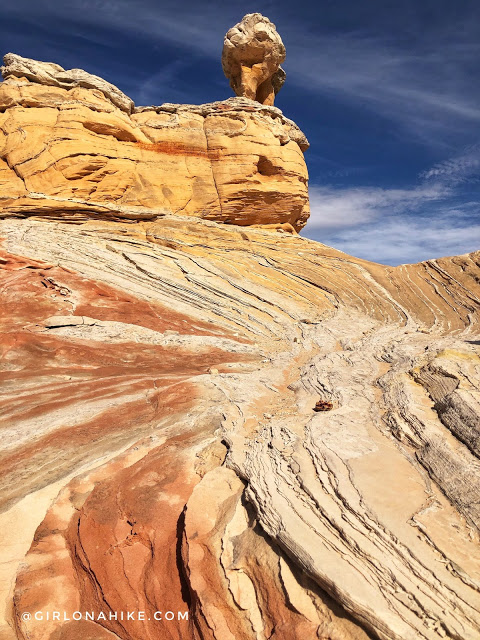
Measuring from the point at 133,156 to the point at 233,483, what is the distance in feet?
84.3

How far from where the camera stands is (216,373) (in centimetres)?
1186

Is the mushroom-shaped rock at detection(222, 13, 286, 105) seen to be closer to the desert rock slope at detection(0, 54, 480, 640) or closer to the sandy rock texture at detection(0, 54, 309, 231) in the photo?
the sandy rock texture at detection(0, 54, 309, 231)

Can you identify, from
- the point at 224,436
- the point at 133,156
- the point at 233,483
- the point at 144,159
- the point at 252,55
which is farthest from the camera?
the point at 252,55

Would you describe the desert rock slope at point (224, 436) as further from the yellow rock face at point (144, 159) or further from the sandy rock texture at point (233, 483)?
the yellow rock face at point (144, 159)

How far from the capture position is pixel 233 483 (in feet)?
20.2

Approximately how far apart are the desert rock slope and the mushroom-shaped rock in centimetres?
1803

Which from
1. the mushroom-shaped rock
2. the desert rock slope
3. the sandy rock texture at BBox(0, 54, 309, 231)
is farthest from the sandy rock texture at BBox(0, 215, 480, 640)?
the mushroom-shaped rock

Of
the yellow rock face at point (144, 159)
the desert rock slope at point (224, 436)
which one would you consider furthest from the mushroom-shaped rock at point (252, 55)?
the desert rock slope at point (224, 436)

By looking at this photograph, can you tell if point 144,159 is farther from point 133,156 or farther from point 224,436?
point 224,436

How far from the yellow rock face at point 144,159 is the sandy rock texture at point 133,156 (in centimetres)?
6

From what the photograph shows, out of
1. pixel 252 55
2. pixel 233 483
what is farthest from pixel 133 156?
pixel 233 483

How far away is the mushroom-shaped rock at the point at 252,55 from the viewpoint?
104 feet

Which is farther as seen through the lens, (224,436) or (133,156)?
(133,156)

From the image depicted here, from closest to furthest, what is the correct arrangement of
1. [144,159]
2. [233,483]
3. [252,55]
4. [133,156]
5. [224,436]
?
[233,483]
[224,436]
[133,156]
[144,159]
[252,55]
